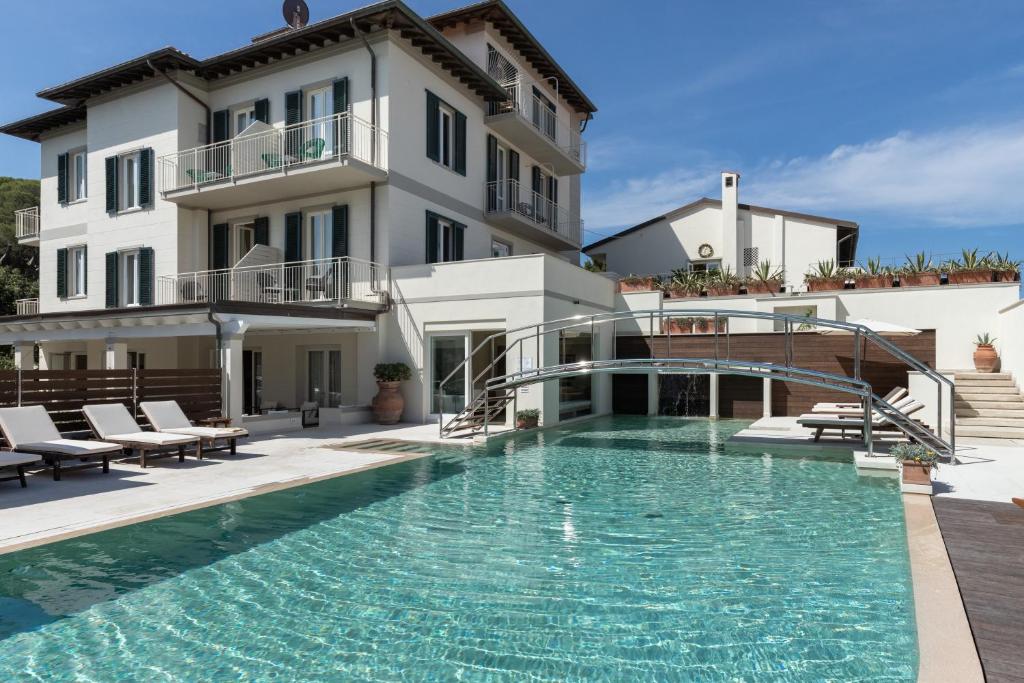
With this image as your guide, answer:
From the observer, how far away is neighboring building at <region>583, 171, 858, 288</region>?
25844mm

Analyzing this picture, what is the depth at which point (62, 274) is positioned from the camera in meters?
Result: 22.3

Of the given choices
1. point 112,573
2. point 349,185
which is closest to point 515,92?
point 349,185

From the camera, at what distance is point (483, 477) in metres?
9.45

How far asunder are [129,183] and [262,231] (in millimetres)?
5707

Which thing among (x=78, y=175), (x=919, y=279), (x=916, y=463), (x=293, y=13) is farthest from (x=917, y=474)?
(x=78, y=175)

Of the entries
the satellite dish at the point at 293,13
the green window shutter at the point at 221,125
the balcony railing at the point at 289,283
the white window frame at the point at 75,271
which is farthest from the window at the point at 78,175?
the satellite dish at the point at 293,13

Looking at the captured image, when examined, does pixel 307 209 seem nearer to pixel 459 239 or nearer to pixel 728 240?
pixel 459 239

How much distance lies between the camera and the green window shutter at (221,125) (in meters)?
19.1

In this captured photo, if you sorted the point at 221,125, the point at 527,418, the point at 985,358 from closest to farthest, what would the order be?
the point at 527,418 < the point at 985,358 < the point at 221,125

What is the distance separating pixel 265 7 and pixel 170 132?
5.54 metres

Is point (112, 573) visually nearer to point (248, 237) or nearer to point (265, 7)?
point (248, 237)

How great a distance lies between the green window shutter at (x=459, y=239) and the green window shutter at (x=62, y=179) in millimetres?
14810

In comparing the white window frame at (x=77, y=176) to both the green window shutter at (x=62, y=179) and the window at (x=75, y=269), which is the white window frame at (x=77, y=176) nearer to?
the green window shutter at (x=62, y=179)

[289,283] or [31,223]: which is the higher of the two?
[31,223]
